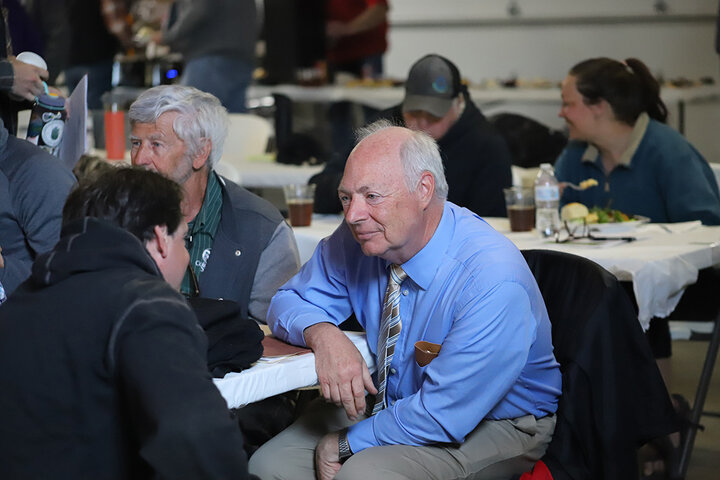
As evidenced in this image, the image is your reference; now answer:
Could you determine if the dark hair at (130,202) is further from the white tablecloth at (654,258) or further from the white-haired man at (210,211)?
the white tablecloth at (654,258)

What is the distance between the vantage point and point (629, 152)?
417 cm

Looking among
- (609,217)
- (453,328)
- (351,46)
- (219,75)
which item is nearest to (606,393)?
(453,328)

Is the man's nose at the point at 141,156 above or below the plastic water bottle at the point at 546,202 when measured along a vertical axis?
above

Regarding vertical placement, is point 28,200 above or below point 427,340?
above

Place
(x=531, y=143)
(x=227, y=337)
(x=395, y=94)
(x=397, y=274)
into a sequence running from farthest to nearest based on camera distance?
(x=395, y=94) < (x=531, y=143) < (x=397, y=274) < (x=227, y=337)

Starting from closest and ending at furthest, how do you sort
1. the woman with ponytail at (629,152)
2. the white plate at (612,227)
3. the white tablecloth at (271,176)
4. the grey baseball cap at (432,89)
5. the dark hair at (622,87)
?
the white plate at (612,227)
the woman with ponytail at (629,152)
the dark hair at (622,87)
the grey baseball cap at (432,89)
the white tablecloth at (271,176)

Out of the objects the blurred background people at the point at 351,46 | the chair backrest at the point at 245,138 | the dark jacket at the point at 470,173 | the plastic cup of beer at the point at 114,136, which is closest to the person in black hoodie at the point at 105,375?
the dark jacket at the point at 470,173

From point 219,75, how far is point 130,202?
5523mm

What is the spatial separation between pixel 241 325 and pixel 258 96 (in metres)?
6.86

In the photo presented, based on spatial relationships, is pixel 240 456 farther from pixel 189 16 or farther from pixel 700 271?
pixel 189 16

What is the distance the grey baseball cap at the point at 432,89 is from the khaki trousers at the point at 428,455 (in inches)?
82.7

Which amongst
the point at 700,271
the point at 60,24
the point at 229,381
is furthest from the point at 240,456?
the point at 60,24

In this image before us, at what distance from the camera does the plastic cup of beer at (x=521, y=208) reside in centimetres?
369

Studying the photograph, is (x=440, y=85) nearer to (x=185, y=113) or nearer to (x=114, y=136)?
(x=185, y=113)
